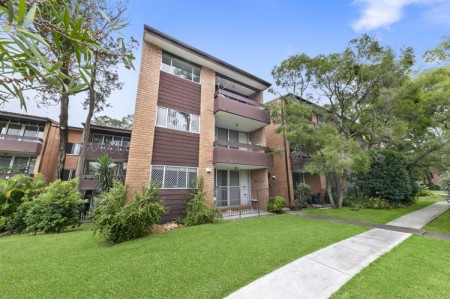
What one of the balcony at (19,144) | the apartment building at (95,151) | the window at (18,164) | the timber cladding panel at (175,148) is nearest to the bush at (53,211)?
the timber cladding panel at (175,148)

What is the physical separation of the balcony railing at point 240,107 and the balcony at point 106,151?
32.2 feet

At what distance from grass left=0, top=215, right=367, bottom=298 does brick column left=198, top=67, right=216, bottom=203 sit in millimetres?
3697

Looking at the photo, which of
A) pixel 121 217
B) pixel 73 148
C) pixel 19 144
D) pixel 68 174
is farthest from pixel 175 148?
pixel 19 144

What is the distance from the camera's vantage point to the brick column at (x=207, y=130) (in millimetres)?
10181

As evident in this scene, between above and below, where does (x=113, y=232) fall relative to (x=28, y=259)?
above

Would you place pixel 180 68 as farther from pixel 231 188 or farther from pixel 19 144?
pixel 19 144

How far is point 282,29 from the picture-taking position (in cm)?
976

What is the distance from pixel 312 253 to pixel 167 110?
9.17m

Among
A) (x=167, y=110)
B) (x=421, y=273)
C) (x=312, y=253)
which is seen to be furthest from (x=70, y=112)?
(x=421, y=273)

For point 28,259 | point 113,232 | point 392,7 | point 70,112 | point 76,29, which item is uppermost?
point 392,7

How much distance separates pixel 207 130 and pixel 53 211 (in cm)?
842

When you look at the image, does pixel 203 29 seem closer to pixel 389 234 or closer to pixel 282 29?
pixel 282 29

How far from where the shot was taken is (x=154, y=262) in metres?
4.30

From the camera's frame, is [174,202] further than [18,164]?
No
